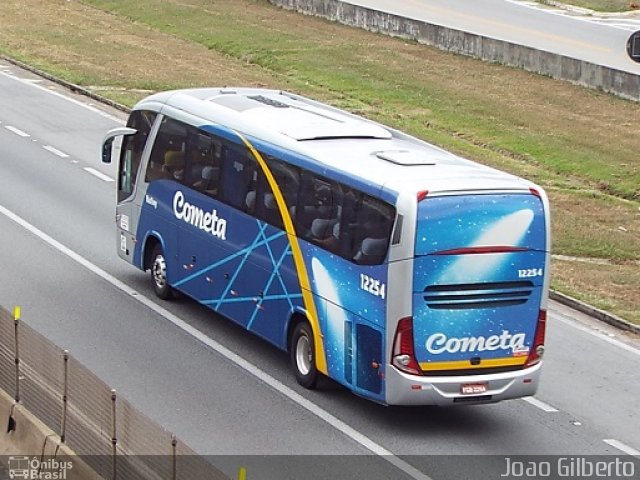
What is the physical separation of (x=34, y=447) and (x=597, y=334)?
9615 millimetres

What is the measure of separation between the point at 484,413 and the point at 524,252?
218 cm

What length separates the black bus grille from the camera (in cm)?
1614

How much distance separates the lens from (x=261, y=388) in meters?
18.0

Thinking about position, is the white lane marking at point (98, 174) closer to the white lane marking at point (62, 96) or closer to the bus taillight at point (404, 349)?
the white lane marking at point (62, 96)

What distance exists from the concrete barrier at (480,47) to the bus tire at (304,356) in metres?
23.2

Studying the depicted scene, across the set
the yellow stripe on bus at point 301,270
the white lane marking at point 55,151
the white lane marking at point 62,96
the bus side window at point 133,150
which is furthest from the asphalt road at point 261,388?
the white lane marking at point 62,96

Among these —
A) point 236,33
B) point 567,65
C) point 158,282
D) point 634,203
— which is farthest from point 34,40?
point 158,282

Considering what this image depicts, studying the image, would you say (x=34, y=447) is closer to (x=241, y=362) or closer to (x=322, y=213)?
(x=322, y=213)

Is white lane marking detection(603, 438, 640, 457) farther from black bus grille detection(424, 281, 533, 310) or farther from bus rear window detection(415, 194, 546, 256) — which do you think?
bus rear window detection(415, 194, 546, 256)

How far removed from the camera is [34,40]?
47594mm

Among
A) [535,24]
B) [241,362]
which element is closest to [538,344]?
[241,362]

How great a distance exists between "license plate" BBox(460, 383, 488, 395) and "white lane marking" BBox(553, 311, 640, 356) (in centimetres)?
481

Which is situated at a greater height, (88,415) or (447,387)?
(88,415)

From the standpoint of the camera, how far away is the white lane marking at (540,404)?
17.8 m
